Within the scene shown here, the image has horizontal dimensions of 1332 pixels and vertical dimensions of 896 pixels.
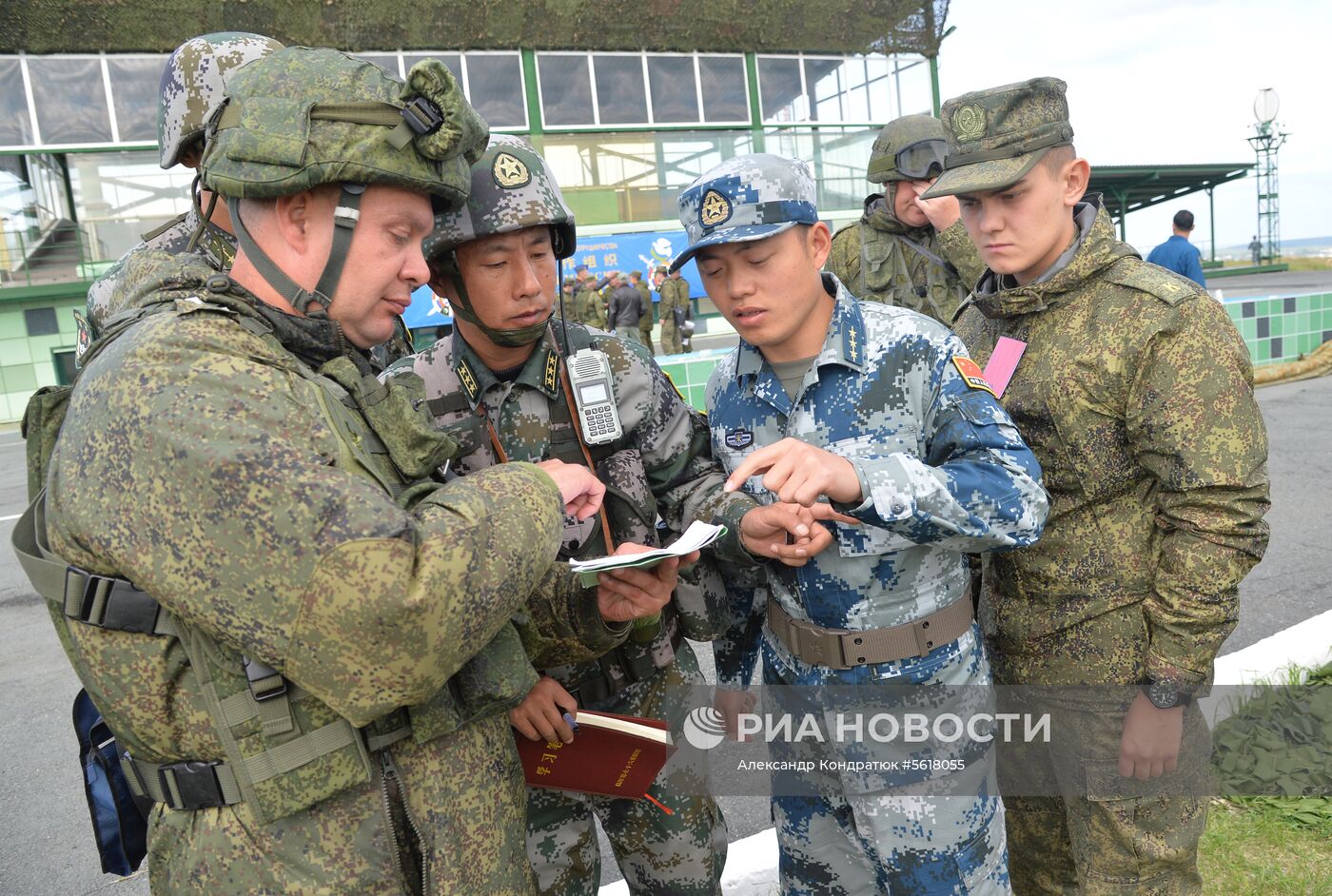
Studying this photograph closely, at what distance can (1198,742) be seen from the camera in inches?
89.5

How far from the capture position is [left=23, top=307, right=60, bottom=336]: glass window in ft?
66.1

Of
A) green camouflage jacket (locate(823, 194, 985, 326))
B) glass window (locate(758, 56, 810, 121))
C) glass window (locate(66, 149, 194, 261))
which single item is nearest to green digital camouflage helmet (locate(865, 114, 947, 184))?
green camouflage jacket (locate(823, 194, 985, 326))

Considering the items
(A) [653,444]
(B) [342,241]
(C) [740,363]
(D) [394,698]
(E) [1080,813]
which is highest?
(B) [342,241]

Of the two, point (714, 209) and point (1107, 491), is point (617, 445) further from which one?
point (1107, 491)

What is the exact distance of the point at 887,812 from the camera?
79.2 inches

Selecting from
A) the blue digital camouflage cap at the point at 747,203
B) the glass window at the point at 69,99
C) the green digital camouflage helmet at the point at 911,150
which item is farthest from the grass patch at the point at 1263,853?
the glass window at the point at 69,99

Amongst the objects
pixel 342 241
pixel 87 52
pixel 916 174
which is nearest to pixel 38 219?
pixel 87 52

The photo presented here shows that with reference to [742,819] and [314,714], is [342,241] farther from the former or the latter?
[742,819]

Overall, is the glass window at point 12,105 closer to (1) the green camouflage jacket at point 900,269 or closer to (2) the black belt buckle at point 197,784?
(1) the green camouflage jacket at point 900,269

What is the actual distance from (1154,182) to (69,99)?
1388 inches

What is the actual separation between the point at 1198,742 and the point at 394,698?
2.09m

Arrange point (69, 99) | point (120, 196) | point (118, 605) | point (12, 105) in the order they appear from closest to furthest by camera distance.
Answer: point (118, 605) → point (12, 105) → point (69, 99) → point (120, 196)

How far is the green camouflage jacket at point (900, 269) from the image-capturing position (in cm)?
497

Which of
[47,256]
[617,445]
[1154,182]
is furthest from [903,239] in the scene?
[1154,182]
